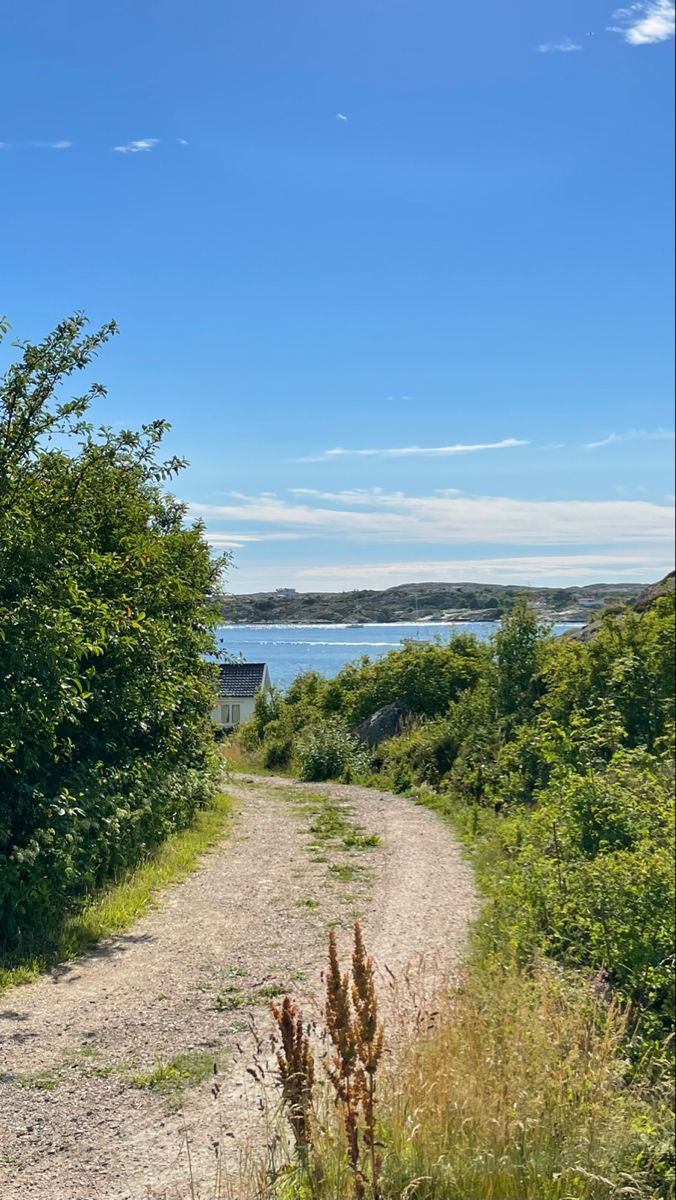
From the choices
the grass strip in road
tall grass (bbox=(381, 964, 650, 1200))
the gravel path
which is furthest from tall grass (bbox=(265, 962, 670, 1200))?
the grass strip in road

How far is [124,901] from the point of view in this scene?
358 inches

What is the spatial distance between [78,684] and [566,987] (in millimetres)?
4652

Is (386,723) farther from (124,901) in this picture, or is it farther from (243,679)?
(243,679)

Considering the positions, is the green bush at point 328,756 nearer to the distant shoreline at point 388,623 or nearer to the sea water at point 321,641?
the sea water at point 321,641

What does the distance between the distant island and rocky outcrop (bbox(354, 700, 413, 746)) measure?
2.95 metres

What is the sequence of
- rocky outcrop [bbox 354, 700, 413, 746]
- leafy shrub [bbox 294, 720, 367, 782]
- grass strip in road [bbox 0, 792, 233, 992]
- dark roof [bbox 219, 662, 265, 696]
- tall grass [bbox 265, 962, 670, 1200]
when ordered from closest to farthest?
tall grass [bbox 265, 962, 670, 1200], grass strip in road [bbox 0, 792, 233, 992], leafy shrub [bbox 294, 720, 367, 782], rocky outcrop [bbox 354, 700, 413, 746], dark roof [bbox 219, 662, 265, 696]

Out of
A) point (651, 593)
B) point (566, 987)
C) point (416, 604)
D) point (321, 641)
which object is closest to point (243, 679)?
point (321, 641)

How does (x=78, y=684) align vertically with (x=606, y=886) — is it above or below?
above

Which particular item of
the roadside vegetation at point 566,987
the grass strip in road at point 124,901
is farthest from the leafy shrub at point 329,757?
the grass strip in road at point 124,901

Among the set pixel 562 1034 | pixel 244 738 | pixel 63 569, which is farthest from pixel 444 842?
pixel 244 738

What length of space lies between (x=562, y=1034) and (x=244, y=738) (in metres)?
25.1

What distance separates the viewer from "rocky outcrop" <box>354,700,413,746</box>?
78.3 ft

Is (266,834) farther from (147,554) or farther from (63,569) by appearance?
(63,569)

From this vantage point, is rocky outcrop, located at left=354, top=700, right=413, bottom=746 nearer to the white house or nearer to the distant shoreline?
the distant shoreline
